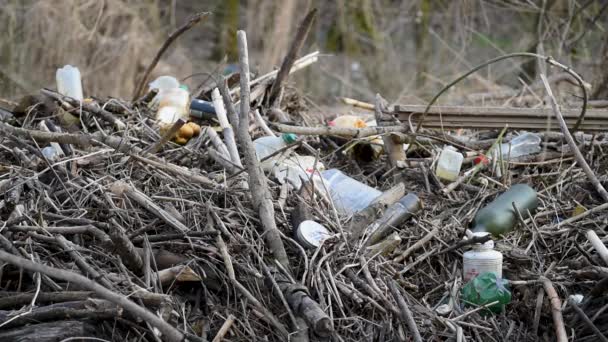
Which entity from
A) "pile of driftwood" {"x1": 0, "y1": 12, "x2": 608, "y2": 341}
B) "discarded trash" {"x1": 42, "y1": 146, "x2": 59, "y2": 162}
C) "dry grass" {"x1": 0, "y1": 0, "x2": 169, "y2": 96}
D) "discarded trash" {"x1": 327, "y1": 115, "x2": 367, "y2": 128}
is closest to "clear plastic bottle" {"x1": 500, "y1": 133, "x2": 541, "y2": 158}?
"pile of driftwood" {"x1": 0, "y1": 12, "x2": 608, "y2": 341}

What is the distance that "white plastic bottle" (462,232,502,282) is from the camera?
2.66 m

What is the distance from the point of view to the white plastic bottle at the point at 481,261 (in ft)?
8.73

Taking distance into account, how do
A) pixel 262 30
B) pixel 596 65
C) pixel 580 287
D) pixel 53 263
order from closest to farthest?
1. pixel 53 263
2. pixel 580 287
3. pixel 596 65
4. pixel 262 30

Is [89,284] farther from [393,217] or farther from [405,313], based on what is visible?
[393,217]

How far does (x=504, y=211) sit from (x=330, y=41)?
28.1ft

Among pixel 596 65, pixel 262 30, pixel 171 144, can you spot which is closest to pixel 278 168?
pixel 171 144

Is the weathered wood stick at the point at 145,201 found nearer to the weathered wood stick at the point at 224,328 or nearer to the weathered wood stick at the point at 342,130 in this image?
the weathered wood stick at the point at 224,328

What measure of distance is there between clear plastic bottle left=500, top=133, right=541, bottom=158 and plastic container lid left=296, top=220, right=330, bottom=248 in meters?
1.22

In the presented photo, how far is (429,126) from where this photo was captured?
3621 mm

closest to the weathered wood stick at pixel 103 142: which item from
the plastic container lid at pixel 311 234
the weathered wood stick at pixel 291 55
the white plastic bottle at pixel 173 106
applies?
the plastic container lid at pixel 311 234

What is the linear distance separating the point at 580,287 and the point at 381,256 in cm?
71

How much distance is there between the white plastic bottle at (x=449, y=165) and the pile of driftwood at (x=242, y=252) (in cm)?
5

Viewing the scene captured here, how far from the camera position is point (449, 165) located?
133 inches

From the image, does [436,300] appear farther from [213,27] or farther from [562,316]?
[213,27]
